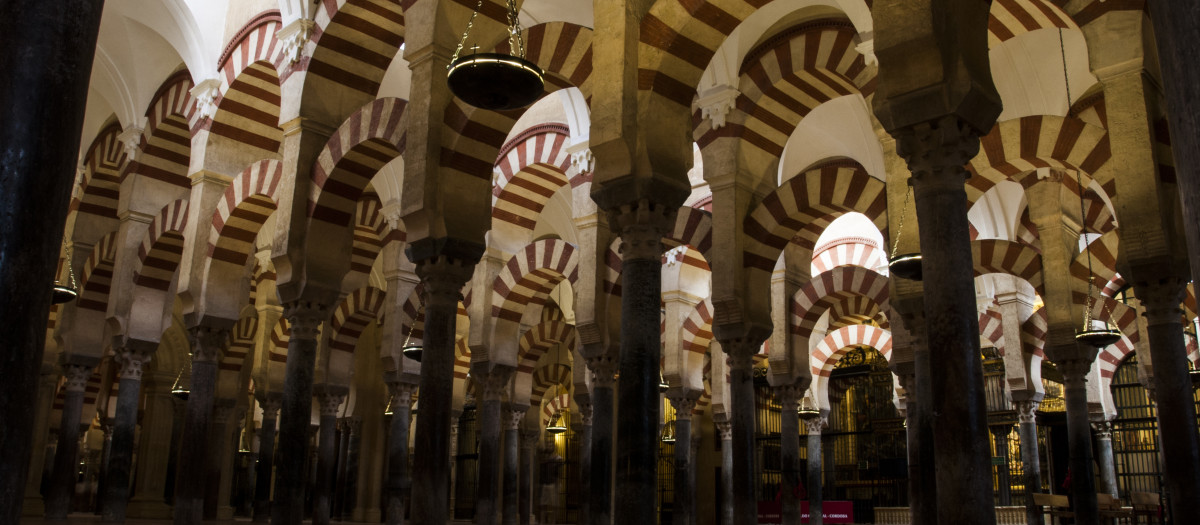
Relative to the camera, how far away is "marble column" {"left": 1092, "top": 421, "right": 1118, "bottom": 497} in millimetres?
14344

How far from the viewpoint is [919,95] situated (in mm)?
4328

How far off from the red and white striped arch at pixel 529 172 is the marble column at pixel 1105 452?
9.65m

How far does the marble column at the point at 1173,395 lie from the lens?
580 cm

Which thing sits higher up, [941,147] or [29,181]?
[941,147]

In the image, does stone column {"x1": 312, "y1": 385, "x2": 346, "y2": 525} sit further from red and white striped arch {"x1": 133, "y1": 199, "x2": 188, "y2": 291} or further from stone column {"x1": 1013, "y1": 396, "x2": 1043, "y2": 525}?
stone column {"x1": 1013, "y1": 396, "x2": 1043, "y2": 525}

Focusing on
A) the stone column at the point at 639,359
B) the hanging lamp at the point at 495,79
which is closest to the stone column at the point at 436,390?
the stone column at the point at 639,359

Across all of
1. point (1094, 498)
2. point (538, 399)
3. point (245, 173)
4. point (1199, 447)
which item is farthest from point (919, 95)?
point (538, 399)

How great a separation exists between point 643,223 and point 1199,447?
3.96 metres

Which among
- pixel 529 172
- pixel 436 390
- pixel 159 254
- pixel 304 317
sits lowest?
pixel 436 390

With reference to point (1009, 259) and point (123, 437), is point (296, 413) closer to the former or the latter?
point (123, 437)

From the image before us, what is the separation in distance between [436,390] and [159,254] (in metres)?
6.39

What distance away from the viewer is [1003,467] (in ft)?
51.2

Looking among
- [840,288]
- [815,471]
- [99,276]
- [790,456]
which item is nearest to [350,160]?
[790,456]

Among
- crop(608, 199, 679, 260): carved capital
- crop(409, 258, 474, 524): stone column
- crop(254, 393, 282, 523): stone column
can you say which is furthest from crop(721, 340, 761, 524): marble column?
crop(254, 393, 282, 523): stone column
